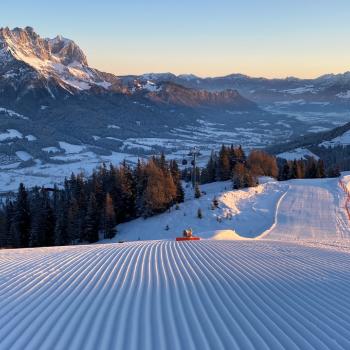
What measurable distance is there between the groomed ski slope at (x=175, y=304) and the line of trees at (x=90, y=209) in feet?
102

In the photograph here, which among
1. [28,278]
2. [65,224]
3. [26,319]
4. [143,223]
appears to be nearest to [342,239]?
[143,223]

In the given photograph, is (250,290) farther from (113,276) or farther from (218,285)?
(113,276)

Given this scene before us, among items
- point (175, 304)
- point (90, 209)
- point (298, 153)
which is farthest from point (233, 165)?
point (298, 153)

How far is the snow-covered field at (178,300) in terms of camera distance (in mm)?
9031

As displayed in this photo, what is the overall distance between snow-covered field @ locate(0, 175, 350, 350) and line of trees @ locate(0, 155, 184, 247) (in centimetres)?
2806

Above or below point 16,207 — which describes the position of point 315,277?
below

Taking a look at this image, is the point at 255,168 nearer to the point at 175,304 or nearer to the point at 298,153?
the point at 175,304

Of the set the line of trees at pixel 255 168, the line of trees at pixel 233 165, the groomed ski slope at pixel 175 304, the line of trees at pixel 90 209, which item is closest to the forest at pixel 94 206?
the line of trees at pixel 90 209

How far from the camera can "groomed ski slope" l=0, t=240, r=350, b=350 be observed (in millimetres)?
8992

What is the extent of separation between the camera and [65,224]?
4878cm

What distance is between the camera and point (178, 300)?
1160 cm

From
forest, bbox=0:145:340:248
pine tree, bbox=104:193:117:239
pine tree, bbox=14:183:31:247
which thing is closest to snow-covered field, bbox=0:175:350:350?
pine tree, bbox=104:193:117:239

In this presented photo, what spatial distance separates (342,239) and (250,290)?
3020 centimetres

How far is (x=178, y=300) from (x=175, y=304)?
0.36m
